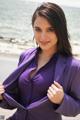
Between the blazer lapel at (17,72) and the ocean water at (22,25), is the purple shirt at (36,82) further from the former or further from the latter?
the ocean water at (22,25)

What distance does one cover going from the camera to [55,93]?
1.58 metres

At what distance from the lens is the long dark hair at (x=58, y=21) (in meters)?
1.67

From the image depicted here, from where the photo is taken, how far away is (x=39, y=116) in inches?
67.0

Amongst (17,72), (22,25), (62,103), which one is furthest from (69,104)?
(22,25)

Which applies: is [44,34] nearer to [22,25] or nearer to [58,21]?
[58,21]

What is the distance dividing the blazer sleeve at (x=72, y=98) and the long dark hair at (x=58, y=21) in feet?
0.38

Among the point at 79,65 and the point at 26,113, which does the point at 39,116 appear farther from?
the point at 79,65

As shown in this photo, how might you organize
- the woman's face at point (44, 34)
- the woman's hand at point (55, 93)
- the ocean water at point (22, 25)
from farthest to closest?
the ocean water at point (22, 25)
the woman's face at point (44, 34)
the woman's hand at point (55, 93)

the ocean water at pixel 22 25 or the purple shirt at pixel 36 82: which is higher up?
the purple shirt at pixel 36 82

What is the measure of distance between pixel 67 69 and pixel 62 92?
0.12 meters

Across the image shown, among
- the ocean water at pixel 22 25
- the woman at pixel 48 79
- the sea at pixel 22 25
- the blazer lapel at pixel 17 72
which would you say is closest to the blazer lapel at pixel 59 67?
the woman at pixel 48 79

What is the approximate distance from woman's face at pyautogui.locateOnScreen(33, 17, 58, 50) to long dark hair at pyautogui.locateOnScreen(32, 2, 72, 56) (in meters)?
0.02

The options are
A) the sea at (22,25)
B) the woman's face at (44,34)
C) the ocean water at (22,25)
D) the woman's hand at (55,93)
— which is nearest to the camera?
the woman's hand at (55,93)

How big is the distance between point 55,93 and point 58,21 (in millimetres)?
315
